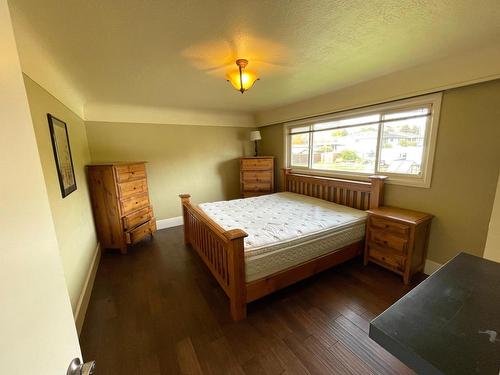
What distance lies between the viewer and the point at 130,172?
10.2 feet

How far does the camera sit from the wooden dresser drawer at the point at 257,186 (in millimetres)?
4410

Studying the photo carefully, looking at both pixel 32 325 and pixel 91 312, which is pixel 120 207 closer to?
pixel 91 312

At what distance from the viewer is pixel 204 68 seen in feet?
6.91

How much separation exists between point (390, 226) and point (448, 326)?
1.89 meters

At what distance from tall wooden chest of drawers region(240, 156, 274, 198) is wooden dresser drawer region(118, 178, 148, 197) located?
189 cm

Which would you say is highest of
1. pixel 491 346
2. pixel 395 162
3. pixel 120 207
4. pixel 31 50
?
pixel 31 50

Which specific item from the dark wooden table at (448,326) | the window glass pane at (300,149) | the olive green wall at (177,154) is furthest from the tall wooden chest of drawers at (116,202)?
the dark wooden table at (448,326)

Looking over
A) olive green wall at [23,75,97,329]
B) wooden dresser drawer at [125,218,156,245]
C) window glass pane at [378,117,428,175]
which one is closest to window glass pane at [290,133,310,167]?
window glass pane at [378,117,428,175]

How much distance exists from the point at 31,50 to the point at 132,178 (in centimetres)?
184

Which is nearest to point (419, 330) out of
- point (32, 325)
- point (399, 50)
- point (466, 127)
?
point (32, 325)

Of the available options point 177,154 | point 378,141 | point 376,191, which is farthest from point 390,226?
point 177,154

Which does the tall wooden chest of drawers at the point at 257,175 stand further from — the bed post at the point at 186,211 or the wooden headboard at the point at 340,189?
the bed post at the point at 186,211

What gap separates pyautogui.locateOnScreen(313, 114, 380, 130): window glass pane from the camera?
2.82m

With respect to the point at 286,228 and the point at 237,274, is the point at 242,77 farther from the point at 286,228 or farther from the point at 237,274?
the point at 237,274
